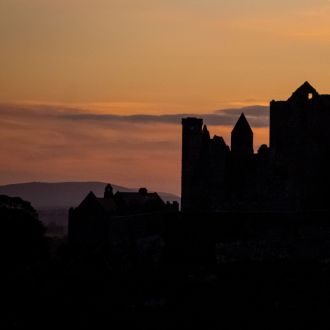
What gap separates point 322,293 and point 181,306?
628cm

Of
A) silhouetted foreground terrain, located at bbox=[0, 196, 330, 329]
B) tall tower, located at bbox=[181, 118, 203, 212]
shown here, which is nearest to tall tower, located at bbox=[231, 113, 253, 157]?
tall tower, located at bbox=[181, 118, 203, 212]

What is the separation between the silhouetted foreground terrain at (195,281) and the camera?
4869 centimetres

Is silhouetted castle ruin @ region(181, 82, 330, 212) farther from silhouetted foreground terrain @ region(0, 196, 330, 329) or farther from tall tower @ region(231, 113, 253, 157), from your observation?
silhouetted foreground terrain @ region(0, 196, 330, 329)

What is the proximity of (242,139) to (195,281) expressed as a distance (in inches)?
591

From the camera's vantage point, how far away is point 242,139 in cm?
6762

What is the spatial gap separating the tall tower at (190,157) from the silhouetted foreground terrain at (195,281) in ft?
23.9

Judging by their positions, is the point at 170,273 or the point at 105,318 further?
the point at 170,273

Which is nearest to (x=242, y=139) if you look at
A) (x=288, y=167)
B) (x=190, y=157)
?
(x=190, y=157)

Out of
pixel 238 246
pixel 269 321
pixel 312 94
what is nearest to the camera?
pixel 269 321

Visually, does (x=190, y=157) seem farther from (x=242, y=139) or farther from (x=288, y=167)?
(x=288, y=167)

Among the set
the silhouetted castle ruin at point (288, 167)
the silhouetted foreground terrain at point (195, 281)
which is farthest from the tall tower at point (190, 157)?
the silhouetted foreground terrain at point (195, 281)

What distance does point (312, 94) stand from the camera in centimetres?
6191

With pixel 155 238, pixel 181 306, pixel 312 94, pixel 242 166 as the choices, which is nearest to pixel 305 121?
pixel 312 94

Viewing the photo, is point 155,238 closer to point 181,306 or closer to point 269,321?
point 181,306
